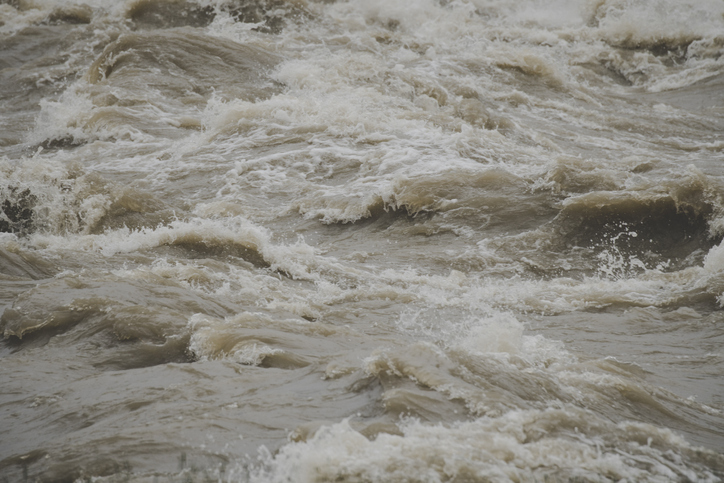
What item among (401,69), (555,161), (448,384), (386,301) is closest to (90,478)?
(448,384)

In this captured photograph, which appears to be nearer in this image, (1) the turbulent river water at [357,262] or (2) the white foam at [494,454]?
(2) the white foam at [494,454]

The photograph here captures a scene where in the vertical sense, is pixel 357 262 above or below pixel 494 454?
below

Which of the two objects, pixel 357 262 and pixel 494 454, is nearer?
pixel 494 454

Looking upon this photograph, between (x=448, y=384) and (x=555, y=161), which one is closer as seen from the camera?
(x=448, y=384)

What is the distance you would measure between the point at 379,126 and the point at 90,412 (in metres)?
6.79

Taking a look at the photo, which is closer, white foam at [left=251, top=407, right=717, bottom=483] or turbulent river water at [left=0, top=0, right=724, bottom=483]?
white foam at [left=251, top=407, right=717, bottom=483]

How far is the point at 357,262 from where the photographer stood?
20.1 feet

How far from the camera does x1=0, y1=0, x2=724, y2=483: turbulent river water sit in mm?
2818

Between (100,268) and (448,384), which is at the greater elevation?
(448,384)

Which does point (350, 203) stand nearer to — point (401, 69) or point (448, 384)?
point (448, 384)

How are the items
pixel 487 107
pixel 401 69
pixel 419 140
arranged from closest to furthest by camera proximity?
pixel 419 140, pixel 487 107, pixel 401 69

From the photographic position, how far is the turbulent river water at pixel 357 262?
282 centimetres

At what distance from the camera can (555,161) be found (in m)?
7.21

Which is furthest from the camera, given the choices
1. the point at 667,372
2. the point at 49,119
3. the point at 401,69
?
the point at 401,69
